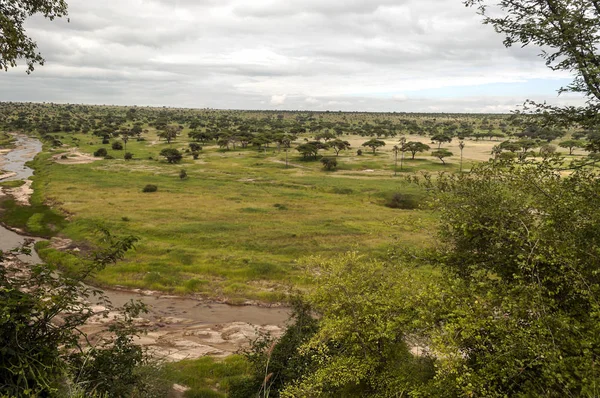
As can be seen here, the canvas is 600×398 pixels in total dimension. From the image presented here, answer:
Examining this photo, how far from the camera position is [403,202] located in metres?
60.1

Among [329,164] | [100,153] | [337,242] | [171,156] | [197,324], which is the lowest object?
[197,324]

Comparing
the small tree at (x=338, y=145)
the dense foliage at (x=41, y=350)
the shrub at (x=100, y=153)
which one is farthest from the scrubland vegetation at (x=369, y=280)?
the small tree at (x=338, y=145)

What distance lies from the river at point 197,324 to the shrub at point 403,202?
34.6 m

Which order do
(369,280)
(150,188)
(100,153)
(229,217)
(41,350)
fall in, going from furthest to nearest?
(100,153) → (150,188) → (229,217) → (369,280) → (41,350)

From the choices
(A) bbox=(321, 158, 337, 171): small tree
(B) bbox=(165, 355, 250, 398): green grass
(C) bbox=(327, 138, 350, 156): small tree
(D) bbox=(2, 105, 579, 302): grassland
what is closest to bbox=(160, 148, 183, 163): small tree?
(D) bbox=(2, 105, 579, 302): grassland

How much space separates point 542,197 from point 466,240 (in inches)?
123

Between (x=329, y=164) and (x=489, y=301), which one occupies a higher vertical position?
(x=489, y=301)

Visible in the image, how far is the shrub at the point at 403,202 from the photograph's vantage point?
59.4 meters

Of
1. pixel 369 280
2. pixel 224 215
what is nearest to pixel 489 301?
pixel 369 280

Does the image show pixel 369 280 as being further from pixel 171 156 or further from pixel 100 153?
pixel 100 153

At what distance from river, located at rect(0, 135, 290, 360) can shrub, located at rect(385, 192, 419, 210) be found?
34.6 metres

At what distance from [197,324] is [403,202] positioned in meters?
41.2

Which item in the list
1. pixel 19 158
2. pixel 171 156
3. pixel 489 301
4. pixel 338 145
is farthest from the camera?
pixel 338 145

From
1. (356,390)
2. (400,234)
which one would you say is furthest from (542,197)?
(400,234)
